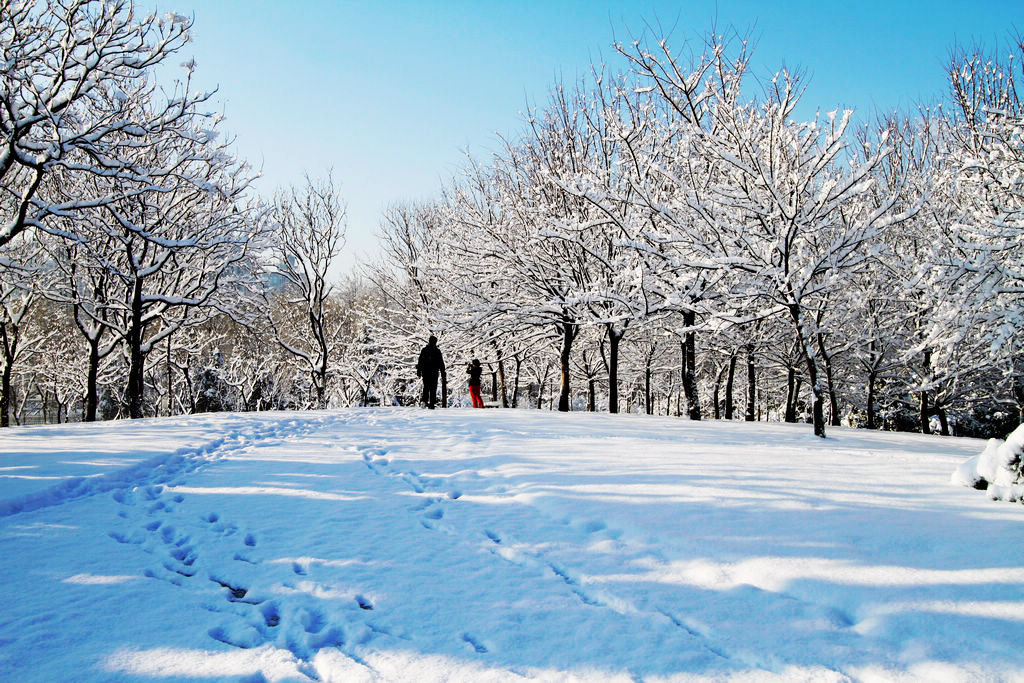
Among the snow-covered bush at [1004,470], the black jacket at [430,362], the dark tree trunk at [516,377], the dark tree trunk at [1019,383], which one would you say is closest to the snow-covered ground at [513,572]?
the snow-covered bush at [1004,470]

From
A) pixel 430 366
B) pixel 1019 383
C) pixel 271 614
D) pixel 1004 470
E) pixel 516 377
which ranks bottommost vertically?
pixel 271 614

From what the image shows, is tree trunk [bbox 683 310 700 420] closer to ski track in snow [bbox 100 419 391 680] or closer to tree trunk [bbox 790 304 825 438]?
tree trunk [bbox 790 304 825 438]

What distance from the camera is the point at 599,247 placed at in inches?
581

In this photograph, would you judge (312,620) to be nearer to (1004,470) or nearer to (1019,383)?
(1004,470)

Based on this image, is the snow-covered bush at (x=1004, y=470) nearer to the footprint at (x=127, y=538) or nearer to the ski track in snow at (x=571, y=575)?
the ski track in snow at (x=571, y=575)

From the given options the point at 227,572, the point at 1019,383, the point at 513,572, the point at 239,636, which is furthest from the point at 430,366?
the point at 1019,383

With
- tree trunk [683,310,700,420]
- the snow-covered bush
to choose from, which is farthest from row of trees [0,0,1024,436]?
the snow-covered bush

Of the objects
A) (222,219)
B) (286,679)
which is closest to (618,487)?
(286,679)

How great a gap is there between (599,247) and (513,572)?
12233 millimetres

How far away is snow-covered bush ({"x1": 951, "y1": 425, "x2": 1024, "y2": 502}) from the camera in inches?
167

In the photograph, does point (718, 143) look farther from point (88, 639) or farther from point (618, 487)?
point (88, 639)

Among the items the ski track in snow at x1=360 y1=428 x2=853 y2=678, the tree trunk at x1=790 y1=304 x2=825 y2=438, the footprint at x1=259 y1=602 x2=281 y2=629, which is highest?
the tree trunk at x1=790 y1=304 x2=825 y2=438

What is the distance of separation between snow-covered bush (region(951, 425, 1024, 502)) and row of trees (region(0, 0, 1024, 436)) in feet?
13.4

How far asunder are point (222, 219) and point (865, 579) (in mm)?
17053
